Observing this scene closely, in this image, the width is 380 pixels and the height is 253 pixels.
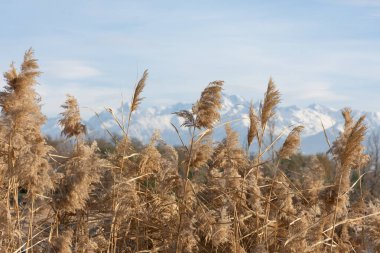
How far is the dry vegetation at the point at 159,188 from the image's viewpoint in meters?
4.47

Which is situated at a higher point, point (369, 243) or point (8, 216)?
point (8, 216)

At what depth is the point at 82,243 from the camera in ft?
15.4

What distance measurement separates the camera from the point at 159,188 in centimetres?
530

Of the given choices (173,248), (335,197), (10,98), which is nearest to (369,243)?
(335,197)

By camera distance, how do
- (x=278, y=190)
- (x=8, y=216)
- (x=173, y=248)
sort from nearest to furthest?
(x=8, y=216), (x=173, y=248), (x=278, y=190)

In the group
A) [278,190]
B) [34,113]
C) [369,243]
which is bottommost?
[369,243]

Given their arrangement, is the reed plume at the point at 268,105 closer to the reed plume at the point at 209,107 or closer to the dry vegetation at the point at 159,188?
the dry vegetation at the point at 159,188

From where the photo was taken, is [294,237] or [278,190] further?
[278,190]

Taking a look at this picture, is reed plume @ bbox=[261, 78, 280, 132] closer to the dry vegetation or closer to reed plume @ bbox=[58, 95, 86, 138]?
the dry vegetation

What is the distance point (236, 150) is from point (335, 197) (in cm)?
99

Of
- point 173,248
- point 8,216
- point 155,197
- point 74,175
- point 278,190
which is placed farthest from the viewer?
point 278,190

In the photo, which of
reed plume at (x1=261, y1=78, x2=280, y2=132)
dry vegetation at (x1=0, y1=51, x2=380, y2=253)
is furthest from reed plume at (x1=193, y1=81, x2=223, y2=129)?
reed plume at (x1=261, y1=78, x2=280, y2=132)

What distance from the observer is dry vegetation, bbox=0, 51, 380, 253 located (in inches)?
→ 176

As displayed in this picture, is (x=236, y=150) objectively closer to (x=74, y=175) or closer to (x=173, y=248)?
(x=173, y=248)
